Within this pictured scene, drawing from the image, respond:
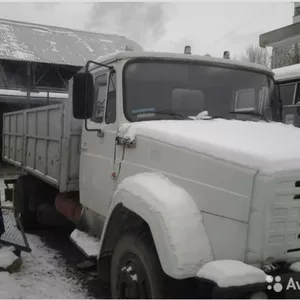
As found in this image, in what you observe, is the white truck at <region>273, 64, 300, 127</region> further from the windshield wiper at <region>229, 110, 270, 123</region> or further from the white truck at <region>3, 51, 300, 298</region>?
the windshield wiper at <region>229, 110, 270, 123</region>

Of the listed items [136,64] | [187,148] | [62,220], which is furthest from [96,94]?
[62,220]

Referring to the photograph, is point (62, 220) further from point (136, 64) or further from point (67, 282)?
point (136, 64)

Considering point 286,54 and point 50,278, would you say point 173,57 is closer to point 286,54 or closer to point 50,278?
point 50,278

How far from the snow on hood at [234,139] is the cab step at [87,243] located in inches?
47.6

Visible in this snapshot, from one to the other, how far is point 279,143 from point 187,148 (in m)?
0.64

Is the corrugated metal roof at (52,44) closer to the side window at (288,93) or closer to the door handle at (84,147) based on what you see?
the side window at (288,93)

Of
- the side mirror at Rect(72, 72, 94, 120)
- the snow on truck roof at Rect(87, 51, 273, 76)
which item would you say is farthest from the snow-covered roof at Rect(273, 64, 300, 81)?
Result: the side mirror at Rect(72, 72, 94, 120)

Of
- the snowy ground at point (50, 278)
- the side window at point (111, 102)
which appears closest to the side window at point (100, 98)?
the side window at point (111, 102)

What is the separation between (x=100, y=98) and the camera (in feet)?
13.8

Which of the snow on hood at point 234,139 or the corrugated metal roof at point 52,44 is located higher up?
the corrugated metal roof at point 52,44

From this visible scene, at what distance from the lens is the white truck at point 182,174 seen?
242 centimetres

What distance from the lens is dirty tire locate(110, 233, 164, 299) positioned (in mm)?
2809

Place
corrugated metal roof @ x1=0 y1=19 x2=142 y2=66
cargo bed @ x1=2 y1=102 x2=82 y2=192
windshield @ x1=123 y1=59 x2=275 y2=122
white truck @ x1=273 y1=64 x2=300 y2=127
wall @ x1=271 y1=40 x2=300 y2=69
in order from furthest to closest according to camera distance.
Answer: corrugated metal roof @ x1=0 y1=19 x2=142 y2=66 < wall @ x1=271 y1=40 x2=300 y2=69 < white truck @ x1=273 y1=64 x2=300 y2=127 < cargo bed @ x1=2 y1=102 x2=82 y2=192 < windshield @ x1=123 y1=59 x2=275 y2=122

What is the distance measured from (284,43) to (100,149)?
16682mm
